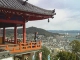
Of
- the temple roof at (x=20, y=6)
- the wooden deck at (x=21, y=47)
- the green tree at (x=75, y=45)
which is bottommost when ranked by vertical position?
the green tree at (x=75, y=45)

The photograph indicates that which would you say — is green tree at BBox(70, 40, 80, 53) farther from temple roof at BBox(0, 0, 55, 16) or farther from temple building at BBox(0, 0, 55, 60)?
temple roof at BBox(0, 0, 55, 16)

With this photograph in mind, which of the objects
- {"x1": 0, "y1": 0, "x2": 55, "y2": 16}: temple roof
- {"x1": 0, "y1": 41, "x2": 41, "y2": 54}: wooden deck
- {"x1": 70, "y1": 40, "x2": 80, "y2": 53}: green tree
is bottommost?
{"x1": 70, "y1": 40, "x2": 80, "y2": 53}: green tree

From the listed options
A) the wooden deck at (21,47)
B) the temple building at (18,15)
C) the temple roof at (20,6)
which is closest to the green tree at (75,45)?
the temple building at (18,15)

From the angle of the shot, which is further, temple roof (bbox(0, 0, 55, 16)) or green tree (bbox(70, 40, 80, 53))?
green tree (bbox(70, 40, 80, 53))

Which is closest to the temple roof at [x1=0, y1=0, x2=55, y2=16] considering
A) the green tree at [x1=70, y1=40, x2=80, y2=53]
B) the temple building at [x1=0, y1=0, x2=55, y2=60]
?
the temple building at [x1=0, y1=0, x2=55, y2=60]

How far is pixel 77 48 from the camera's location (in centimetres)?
4781

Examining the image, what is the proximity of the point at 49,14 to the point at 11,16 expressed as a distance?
2937 mm

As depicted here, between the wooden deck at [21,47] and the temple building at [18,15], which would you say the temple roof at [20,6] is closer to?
the temple building at [18,15]

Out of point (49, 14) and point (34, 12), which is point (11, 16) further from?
point (49, 14)

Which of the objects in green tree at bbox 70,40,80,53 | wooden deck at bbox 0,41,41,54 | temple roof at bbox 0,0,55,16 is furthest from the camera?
green tree at bbox 70,40,80,53

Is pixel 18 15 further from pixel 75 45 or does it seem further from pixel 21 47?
pixel 75 45

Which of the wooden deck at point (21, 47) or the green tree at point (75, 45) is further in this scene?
the green tree at point (75, 45)

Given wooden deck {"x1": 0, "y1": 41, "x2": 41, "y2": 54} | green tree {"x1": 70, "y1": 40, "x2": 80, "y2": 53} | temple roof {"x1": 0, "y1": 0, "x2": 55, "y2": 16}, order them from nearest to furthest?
temple roof {"x1": 0, "y1": 0, "x2": 55, "y2": 16}, wooden deck {"x1": 0, "y1": 41, "x2": 41, "y2": 54}, green tree {"x1": 70, "y1": 40, "x2": 80, "y2": 53}

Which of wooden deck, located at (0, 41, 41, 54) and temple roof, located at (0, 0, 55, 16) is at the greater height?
temple roof, located at (0, 0, 55, 16)
